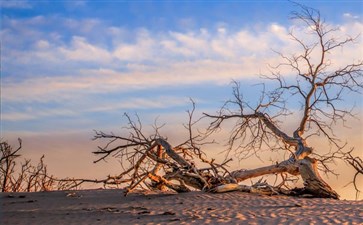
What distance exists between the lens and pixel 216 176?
40.8 ft

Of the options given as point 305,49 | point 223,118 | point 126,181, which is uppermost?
point 305,49

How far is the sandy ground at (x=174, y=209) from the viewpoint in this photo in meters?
8.91

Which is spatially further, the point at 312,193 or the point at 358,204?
the point at 312,193

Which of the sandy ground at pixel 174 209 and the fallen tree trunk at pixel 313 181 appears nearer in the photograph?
the sandy ground at pixel 174 209

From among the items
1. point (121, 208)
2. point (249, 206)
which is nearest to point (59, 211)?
point (121, 208)

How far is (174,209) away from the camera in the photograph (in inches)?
391

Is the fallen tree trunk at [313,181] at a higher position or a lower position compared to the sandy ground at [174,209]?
higher

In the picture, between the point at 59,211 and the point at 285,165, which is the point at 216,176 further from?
the point at 59,211

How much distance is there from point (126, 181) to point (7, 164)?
14.0ft

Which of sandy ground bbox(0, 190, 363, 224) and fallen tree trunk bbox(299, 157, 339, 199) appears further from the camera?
fallen tree trunk bbox(299, 157, 339, 199)

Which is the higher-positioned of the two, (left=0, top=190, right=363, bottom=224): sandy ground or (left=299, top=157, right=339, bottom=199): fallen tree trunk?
(left=299, top=157, right=339, bottom=199): fallen tree trunk

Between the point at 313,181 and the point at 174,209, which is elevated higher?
the point at 313,181

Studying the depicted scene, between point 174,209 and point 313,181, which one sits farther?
point 313,181

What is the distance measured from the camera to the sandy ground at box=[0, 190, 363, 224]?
891cm
